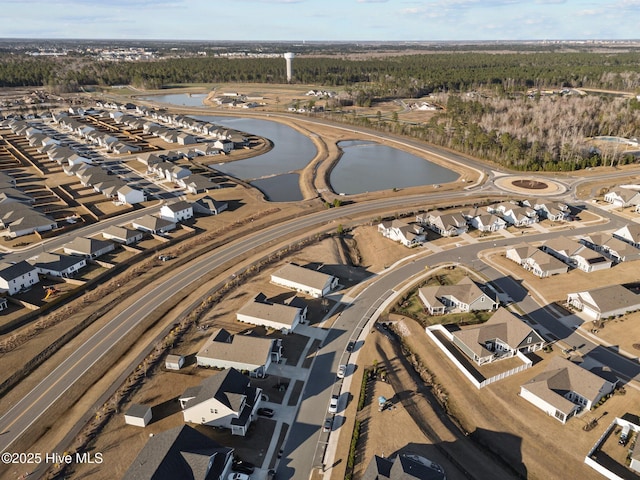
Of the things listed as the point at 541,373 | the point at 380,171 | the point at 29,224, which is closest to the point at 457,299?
the point at 541,373

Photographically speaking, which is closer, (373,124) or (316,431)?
(316,431)

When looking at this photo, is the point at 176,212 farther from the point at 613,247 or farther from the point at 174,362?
the point at 613,247

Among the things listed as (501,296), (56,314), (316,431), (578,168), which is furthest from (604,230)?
(56,314)

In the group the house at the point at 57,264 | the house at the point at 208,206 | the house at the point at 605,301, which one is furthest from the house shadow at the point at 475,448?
the house at the point at 208,206

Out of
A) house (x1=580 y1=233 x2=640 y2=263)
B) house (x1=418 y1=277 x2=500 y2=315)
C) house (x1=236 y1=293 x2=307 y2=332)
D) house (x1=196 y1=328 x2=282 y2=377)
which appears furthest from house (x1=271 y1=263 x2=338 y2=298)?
house (x1=580 y1=233 x2=640 y2=263)

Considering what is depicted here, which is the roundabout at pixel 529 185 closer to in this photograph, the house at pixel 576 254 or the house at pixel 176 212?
the house at pixel 576 254

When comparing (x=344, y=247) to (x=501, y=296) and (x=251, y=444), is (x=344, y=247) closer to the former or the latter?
(x=501, y=296)

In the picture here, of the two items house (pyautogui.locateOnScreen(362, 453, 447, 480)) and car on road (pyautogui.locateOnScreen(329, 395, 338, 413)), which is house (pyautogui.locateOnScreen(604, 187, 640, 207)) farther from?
house (pyautogui.locateOnScreen(362, 453, 447, 480))
